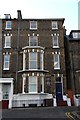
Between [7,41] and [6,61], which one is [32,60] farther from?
[7,41]

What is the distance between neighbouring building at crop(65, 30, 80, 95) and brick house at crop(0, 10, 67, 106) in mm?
1654

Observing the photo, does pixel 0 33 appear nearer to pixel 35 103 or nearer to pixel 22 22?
pixel 22 22

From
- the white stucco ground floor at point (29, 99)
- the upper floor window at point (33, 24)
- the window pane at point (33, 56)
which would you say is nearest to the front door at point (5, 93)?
the white stucco ground floor at point (29, 99)

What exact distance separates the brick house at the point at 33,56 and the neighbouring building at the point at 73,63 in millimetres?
1654

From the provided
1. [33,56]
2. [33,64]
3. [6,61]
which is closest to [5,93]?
[6,61]

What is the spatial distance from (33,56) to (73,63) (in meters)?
5.75

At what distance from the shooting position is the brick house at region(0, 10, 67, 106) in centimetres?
2944

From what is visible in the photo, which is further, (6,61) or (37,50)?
(6,61)

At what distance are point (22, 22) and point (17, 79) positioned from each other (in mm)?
8296

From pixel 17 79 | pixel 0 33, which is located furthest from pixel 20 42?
pixel 17 79

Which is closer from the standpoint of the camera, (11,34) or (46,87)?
(46,87)

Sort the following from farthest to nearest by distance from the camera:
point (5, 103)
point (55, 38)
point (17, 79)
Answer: point (55, 38) → point (17, 79) → point (5, 103)

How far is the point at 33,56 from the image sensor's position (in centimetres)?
3041

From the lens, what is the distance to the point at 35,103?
93.9 feet
